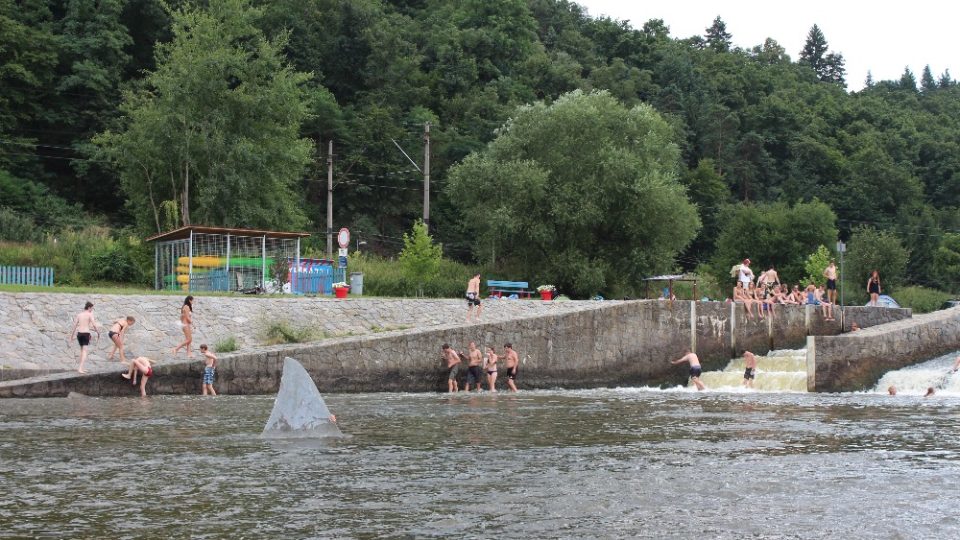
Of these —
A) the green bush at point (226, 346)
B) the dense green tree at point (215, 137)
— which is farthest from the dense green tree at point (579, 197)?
the green bush at point (226, 346)

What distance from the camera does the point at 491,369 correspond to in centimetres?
2912

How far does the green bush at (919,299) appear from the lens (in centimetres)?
7031

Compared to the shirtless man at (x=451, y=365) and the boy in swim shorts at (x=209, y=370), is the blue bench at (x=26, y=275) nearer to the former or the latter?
the boy in swim shorts at (x=209, y=370)

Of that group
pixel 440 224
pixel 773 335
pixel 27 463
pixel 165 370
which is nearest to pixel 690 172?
pixel 440 224

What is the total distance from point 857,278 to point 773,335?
39.1 meters

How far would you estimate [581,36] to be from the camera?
347 ft

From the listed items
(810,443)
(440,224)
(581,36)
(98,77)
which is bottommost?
(810,443)

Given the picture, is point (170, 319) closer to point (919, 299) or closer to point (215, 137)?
point (215, 137)

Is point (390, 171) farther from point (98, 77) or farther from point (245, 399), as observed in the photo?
point (245, 399)

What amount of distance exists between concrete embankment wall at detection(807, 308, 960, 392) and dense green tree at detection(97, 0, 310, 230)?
2615 cm

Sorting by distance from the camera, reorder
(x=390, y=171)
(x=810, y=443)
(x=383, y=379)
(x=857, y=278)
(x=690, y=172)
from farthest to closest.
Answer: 1. (x=690, y=172)
2. (x=857, y=278)
3. (x=390, y=171)
4. (x=383, y=379)
5. (x=810, y=443)

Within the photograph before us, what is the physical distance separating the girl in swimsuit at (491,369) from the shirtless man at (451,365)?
0.87m

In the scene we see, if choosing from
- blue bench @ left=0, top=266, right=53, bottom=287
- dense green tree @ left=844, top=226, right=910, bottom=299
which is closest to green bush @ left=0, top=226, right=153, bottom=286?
blue bench @ left=0, top=266, right=53, bottom=287

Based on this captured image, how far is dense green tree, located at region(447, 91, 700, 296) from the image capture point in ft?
147
